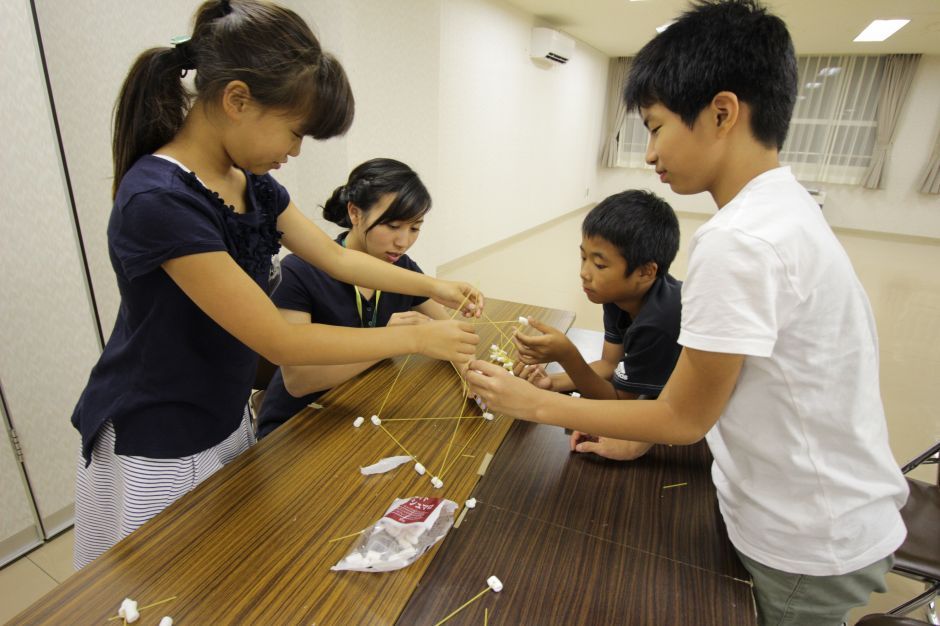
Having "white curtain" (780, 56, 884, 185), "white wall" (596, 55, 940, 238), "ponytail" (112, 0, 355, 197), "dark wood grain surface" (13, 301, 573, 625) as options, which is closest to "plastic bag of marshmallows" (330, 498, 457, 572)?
"dark wood grain surface" (13, 301, 573, 625)

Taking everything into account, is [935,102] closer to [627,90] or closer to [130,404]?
[627,90]

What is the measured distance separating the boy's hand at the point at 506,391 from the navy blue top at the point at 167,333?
1.82ft

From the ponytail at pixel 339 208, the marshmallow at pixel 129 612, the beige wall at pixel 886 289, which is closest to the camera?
the marshmallow at pixel 129 612

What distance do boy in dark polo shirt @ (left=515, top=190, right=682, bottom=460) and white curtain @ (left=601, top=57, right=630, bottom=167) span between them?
9.58 meters

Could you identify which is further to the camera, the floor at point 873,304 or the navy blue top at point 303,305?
the floor at point 873,304

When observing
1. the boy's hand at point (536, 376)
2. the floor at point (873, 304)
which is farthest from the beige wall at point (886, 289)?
the boy's hand at point (536, 376)

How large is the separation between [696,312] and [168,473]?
1.12m

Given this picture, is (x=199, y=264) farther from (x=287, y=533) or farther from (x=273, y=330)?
(x=287, y=533)

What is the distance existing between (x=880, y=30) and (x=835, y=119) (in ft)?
8.34

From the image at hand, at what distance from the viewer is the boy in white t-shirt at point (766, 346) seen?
0.77 metres

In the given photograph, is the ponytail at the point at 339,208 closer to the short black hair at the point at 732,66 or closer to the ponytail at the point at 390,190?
the ponytail at the point at 390,190

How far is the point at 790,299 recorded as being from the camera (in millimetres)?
766

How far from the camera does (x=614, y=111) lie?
10.5 meters

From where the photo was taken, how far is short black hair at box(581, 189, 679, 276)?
148 centimetres
